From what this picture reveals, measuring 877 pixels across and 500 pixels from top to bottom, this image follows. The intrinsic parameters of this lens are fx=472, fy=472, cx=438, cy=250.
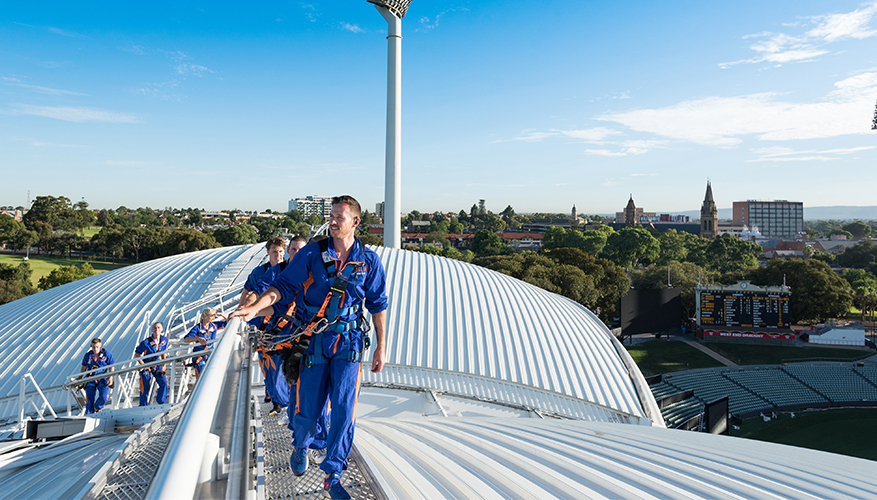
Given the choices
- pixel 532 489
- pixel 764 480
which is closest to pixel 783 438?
pixel 764 480

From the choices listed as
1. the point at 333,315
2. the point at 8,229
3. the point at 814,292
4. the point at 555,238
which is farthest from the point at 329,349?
the point at 8,229

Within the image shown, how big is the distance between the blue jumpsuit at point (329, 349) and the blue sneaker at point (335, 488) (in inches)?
6.5

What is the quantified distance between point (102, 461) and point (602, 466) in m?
4.20

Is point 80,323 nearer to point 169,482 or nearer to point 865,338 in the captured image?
point 169,482

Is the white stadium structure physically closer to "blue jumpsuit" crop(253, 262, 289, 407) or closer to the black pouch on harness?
"blue jumpsuit" crop(253, 262, 289, 407)

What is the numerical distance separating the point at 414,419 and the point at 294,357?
11.8 feet

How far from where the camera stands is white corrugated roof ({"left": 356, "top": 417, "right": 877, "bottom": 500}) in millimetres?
3510

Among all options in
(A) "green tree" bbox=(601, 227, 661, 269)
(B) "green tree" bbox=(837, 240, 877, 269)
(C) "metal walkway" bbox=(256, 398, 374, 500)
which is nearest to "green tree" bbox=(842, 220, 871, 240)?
(B) "green tree" bbox=(837, 240, 877, 269)

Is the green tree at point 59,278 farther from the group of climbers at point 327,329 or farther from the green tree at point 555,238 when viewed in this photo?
the green tree at point 555,238

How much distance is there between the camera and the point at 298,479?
3494mm

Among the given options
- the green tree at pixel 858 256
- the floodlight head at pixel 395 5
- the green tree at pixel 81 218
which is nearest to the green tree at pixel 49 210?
the green tree at pixel 81 218

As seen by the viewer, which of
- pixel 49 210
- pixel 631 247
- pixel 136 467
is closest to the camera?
pixel 136 467

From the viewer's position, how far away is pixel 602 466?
4199 millimetres

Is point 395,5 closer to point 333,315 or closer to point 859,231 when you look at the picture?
point 333,315
